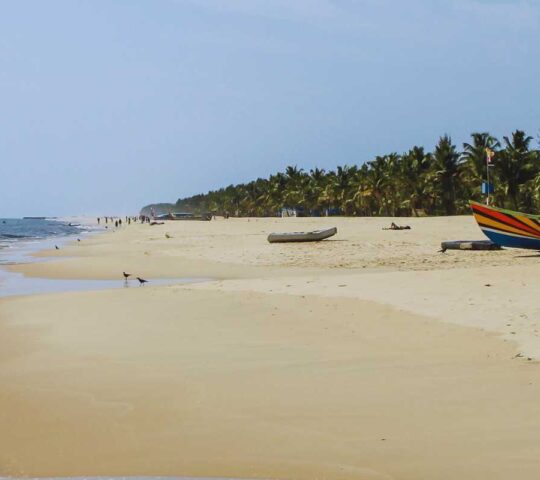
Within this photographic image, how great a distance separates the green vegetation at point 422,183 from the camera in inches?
2534

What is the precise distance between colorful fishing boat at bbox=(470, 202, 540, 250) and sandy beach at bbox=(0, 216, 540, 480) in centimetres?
1012

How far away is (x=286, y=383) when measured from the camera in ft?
25.8

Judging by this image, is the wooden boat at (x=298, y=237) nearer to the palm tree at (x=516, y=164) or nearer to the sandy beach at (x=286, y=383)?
the sandy beach at (x=286, y=383)

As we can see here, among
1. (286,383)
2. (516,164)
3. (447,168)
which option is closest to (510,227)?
(286,383)

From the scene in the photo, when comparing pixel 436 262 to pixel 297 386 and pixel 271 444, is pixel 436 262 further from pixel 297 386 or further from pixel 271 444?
pixel 271 444

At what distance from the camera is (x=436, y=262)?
24.5 m

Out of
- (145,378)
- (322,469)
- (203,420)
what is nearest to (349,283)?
(145,378)

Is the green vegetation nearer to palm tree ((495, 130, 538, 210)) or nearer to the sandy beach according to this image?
palm tree ((495, 130, 538, 210))

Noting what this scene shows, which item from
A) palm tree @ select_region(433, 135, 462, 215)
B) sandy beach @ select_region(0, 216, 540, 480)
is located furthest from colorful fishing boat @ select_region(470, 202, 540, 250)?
palm tree @ select_region(433, 135, 462, 215)

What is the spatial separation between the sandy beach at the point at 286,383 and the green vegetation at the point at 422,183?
47696 mm

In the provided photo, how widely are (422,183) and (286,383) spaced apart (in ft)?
252

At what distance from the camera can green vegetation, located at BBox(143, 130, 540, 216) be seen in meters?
64.4

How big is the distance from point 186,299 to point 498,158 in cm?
5477

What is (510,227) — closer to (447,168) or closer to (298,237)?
(298,237)
